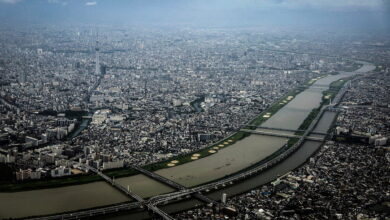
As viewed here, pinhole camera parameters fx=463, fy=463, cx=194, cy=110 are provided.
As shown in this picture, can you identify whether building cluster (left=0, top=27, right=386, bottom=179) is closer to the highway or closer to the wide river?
the wide river

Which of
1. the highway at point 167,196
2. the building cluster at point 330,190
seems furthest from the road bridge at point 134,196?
the building cluster at point 330,190

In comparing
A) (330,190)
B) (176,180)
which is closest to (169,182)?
(176,180)

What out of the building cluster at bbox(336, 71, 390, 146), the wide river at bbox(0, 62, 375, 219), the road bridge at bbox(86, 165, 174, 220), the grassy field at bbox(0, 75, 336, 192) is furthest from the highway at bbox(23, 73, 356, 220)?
the building cluster at bbox(336, 71, 390, 146)

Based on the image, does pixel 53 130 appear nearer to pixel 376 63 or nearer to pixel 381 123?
pixel 381 123

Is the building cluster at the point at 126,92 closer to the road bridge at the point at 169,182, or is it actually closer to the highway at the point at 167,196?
the road bridge at the point at 169,182

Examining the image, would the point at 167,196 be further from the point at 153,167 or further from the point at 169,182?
the point at 153,167

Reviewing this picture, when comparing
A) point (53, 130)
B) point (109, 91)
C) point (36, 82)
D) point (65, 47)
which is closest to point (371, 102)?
point (109, 91)
